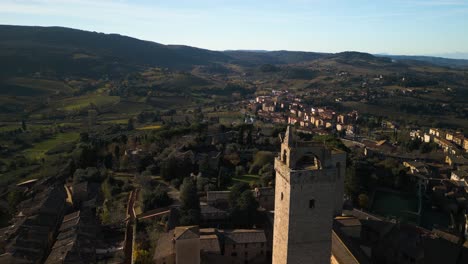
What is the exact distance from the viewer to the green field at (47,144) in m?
50.3

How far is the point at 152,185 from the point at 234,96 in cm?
8236

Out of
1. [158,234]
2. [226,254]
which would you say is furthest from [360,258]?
[158,234]

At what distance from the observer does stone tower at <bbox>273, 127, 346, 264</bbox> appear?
13.2m

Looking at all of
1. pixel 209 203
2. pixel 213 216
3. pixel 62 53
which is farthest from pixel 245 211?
pixel 62 53

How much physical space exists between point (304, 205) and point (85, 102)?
81.2 metres

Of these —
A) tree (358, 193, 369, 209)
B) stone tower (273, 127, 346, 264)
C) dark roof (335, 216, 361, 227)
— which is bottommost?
tree (358, 193, 369, 209)

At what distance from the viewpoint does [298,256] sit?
1366cm

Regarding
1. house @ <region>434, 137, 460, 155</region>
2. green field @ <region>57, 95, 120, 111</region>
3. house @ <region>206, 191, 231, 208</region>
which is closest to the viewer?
house @ <region>206, 191, 231, 208</region>

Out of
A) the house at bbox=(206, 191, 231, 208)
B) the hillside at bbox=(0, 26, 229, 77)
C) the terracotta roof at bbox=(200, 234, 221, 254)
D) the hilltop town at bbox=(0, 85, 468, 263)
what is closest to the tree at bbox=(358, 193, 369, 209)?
the hilltop town at bbox=(0, 85, 468, 263)

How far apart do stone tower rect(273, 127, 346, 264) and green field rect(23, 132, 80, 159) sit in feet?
146

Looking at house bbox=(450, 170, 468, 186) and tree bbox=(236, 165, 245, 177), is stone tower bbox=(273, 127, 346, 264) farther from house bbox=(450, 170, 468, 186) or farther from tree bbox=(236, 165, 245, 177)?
house bbox=(450, 170, 468, 186)

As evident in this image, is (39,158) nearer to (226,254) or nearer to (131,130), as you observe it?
(131,130)

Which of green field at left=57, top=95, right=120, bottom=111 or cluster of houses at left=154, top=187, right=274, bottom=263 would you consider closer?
cluster of houses at left=154, top=187, right=274, bottom=263

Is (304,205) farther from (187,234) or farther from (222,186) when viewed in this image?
(222,186)
